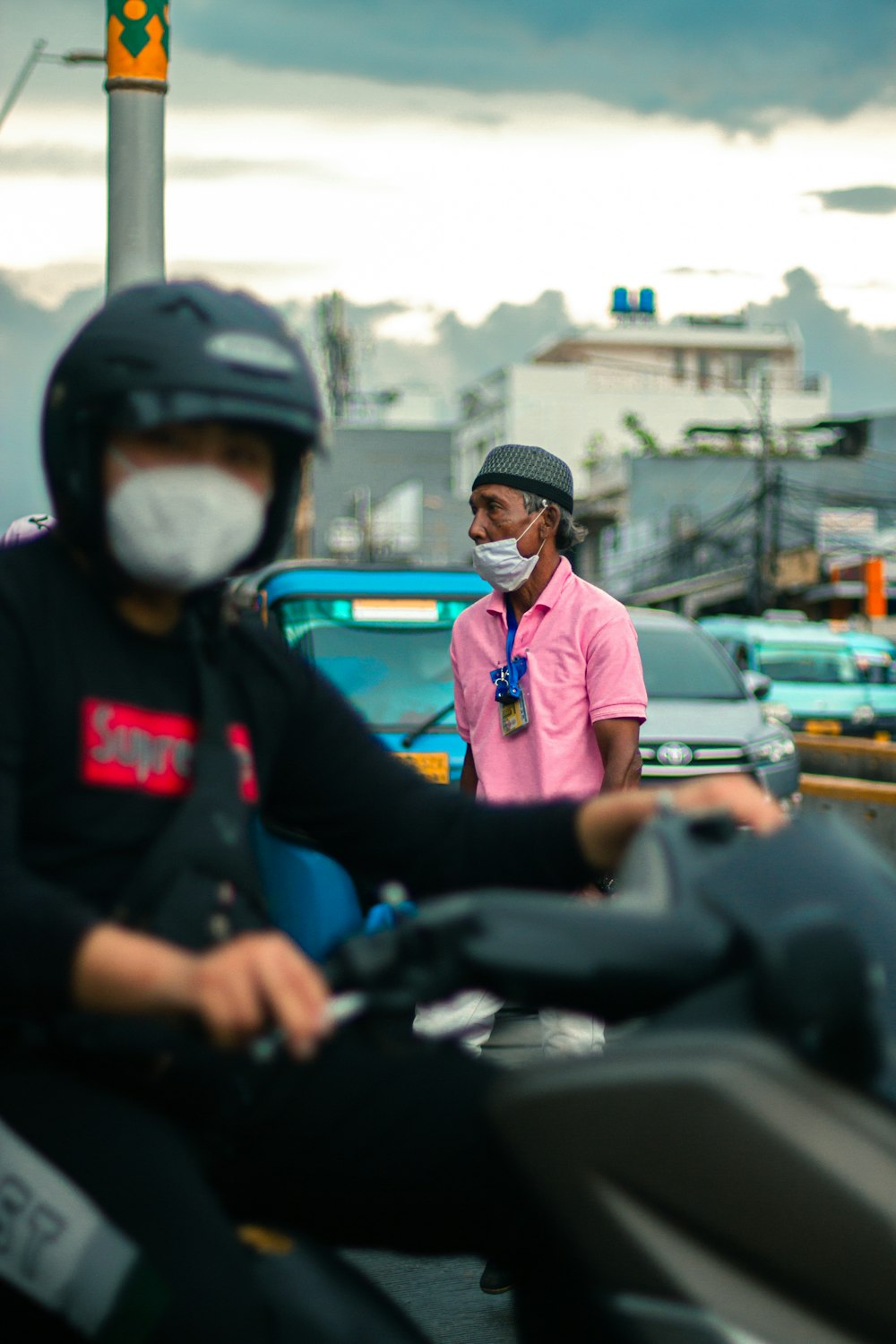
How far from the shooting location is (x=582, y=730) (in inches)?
174

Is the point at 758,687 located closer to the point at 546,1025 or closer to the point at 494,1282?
the point at 546,1025

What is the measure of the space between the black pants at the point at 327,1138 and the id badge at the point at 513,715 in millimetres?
2556

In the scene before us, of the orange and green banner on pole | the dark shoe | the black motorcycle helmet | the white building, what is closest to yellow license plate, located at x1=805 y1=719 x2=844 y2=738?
the orange and green banner on pole

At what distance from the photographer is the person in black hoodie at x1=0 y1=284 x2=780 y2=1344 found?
61.1 inches

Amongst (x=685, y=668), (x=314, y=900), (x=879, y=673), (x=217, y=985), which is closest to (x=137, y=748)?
(x=217, y=985)

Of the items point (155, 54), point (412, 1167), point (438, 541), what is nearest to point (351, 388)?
point (438, 541)

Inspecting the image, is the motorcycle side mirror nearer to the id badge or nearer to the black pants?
the id badge

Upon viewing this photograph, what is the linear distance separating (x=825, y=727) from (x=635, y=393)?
6010 cm

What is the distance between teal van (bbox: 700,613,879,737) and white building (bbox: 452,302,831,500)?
45052 millimetres

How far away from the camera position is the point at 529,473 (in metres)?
4.55

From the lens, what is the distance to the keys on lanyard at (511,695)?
436 centimetres

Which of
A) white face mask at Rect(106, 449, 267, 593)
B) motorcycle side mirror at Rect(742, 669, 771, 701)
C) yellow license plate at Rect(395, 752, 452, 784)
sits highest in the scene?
white face mask at Rect(106, 449, 267, 593)

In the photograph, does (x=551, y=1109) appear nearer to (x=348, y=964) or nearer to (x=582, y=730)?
(x=348, y=964)

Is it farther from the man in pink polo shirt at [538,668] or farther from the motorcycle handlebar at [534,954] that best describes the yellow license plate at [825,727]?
the motorcycle handlebar at [534,954]
